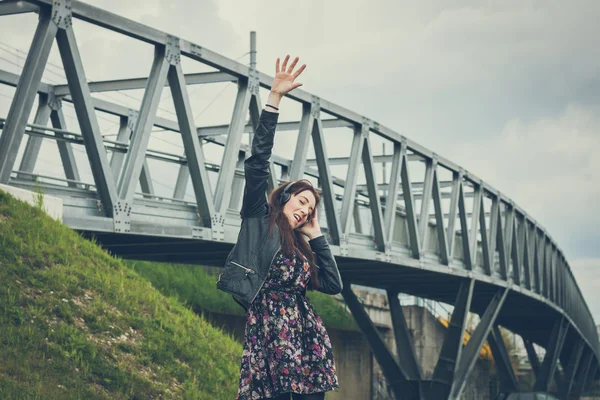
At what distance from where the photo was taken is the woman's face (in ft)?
18.3

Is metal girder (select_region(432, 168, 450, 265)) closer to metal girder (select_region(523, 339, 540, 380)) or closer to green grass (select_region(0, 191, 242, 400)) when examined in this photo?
green grass (select_region(0, 191, 242, 400))

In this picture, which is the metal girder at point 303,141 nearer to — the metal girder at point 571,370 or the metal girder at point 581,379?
the metal girder at point 571,370

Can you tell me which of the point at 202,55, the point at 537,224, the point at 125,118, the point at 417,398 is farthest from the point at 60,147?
the point at 537,224

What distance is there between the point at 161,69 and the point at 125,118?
247 inches

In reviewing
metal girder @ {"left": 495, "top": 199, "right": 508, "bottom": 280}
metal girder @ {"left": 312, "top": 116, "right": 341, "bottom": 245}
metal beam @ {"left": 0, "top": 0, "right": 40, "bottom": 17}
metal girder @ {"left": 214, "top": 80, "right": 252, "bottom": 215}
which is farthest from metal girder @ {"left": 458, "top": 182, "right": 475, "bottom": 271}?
metal beam @ {"left": 0, "top": 0, "right": 40, "bottom": 17}

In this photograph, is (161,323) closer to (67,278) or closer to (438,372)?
(67,278)

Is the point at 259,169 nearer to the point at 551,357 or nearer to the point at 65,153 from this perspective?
the point at 65,153

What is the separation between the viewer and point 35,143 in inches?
682

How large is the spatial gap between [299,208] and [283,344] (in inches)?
34.4

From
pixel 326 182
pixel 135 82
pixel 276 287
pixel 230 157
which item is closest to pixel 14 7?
pixel 135 82

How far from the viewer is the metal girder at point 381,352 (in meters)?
24.8

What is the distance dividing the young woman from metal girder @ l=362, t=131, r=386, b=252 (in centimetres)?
1470

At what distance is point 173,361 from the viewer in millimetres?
10047

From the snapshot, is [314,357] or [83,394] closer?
[314,357]
